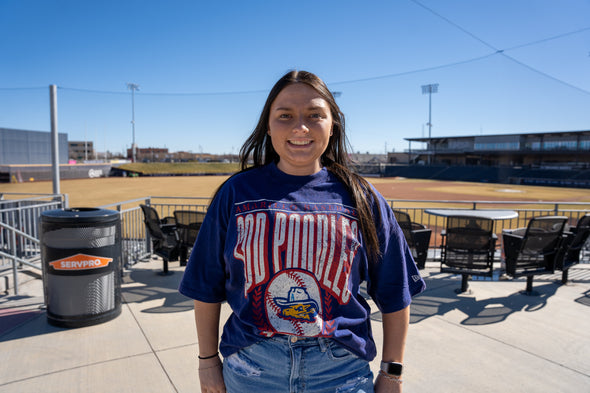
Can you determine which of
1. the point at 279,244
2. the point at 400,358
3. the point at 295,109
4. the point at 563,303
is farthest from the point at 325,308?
the point at 563,303

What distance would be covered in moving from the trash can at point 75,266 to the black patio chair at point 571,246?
19.7 feet

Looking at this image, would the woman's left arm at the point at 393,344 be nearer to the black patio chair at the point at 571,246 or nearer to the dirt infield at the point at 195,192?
the black patio chair at the point at 571,246

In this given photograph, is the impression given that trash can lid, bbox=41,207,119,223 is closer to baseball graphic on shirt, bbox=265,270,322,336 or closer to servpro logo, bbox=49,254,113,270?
servpro logo, bbox=49,254,113,270

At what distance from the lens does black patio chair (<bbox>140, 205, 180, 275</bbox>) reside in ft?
19.7

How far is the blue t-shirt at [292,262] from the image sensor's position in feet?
4.40

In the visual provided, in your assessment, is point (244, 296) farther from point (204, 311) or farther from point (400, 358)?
point (400, 358)

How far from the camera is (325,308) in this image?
4.42 ft

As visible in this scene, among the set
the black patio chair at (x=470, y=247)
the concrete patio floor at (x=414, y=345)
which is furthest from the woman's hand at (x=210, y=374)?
the black patio chair at (x=470, y=247)

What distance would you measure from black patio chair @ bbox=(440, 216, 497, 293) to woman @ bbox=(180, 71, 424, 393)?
409 cm

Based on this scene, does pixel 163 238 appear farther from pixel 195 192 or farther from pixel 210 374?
pixel 195 192

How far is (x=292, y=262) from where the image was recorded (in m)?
1.34

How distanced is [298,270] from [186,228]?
15.7 feet

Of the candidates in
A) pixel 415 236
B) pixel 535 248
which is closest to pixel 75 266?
pixel 415 236

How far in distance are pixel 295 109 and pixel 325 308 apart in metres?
0.75
